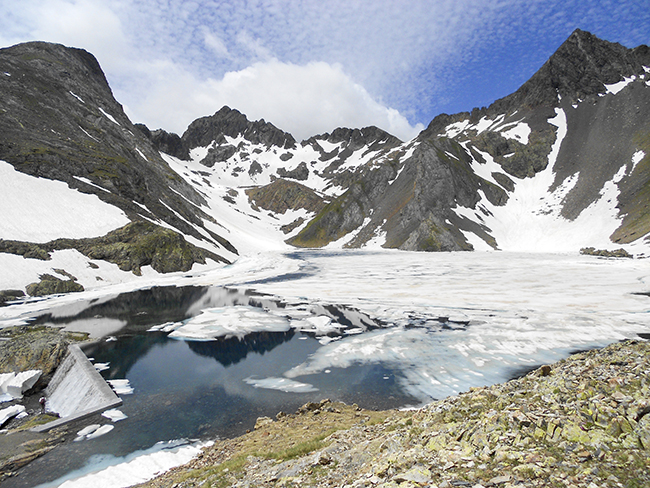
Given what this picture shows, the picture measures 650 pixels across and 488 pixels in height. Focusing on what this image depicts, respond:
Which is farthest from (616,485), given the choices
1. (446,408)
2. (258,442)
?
(258,442)

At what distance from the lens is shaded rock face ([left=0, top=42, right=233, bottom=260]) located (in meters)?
57.1

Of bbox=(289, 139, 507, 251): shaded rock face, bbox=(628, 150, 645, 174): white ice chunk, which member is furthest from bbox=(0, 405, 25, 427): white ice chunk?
bbox=(628, 150, 645, 174): white ice chunk

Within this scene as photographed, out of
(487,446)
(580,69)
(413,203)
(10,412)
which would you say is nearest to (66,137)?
(10,412)

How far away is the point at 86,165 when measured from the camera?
62.9m

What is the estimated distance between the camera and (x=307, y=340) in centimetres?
2258

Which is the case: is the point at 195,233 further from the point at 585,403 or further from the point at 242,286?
the point at 585,403

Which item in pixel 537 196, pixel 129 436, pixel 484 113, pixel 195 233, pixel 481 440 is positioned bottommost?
pixel 129 436

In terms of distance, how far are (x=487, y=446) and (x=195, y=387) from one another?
14.4m

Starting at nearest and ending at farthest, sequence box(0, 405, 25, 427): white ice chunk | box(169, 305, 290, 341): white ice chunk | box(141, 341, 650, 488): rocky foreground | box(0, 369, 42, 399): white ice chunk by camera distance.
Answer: box(141, 341, 650, 488): rocky foreground → box(0, 405, 25, 427): white ice chunk → box(0, 369, 42, 399): white ice chunk → box(169, 305, 290, 341): white ice chunk

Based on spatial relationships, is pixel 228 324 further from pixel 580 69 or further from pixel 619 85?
pixel 580 69

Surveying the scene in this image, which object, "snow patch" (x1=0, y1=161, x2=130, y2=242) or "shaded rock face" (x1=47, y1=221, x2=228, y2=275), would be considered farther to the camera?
"shaded rock face" (x1=47, y1=221, x2=228, y2=275)

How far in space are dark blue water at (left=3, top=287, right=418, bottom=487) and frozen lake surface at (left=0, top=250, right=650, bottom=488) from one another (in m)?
0.07

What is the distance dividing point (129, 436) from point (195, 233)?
233 ft

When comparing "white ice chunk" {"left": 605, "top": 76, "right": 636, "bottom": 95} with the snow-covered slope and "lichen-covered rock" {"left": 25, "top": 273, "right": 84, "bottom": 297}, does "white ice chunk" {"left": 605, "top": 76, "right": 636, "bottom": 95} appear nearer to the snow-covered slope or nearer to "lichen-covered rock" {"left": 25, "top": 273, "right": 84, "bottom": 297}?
the snow-covered slope
